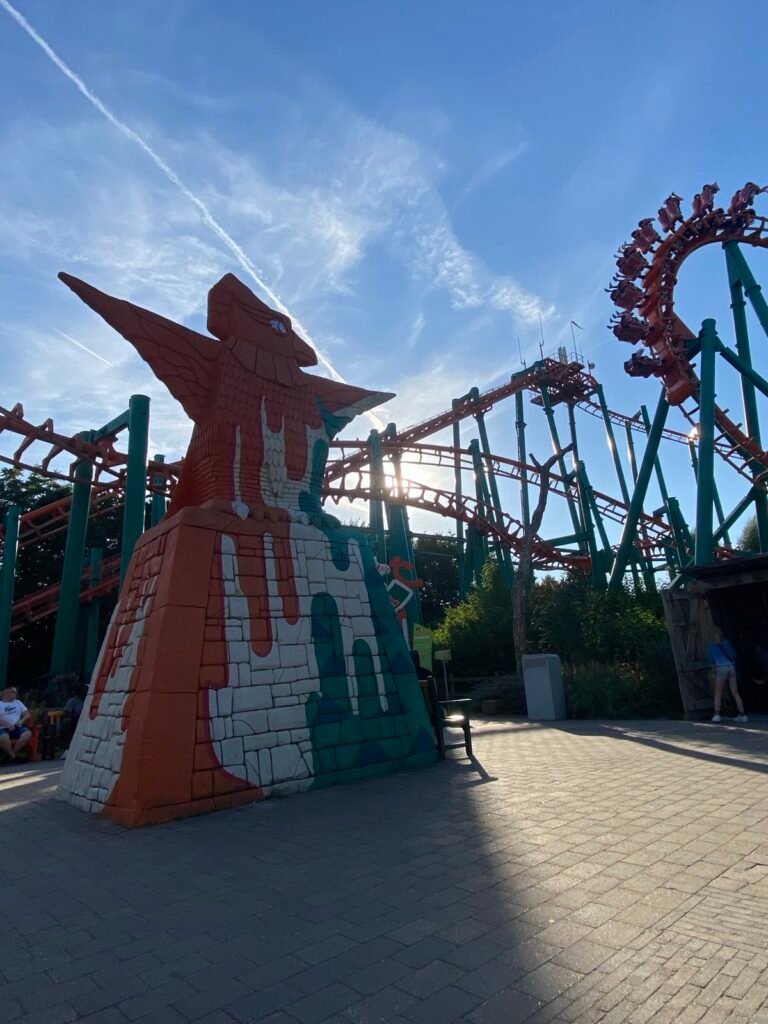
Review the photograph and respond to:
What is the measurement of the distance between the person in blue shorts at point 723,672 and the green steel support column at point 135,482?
12072 millimetres

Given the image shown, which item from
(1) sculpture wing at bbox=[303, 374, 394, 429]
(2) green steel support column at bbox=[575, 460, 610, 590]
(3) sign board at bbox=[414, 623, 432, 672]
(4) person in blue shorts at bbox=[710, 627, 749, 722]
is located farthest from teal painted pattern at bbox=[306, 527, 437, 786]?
(2) green steel support column at bbox=[575, 460, 610, 590]

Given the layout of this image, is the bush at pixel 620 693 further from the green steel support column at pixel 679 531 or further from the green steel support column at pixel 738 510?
the green steel support column at pixel 679 531

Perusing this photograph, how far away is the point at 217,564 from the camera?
243 inches

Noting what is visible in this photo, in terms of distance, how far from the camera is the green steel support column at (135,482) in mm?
14773

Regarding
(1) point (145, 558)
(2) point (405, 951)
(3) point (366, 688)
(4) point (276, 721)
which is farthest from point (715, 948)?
(1) point (145, 558)

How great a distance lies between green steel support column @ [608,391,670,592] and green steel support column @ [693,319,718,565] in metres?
1.64

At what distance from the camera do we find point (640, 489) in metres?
14.8

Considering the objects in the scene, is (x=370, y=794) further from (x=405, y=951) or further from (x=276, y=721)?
(x=405, y=951)

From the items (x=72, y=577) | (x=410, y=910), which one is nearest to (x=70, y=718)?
(x=72, y=577)

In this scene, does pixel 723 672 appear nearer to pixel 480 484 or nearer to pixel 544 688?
pixel 544 688

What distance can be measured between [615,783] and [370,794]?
216 cm

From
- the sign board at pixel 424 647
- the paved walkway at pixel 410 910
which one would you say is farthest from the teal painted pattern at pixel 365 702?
the sign board at pixel 424 647

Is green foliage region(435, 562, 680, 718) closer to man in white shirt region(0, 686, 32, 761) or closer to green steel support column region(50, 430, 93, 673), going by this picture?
man in white shirt region(0, 686, 32, 761)

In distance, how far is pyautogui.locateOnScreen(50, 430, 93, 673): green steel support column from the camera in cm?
1680
